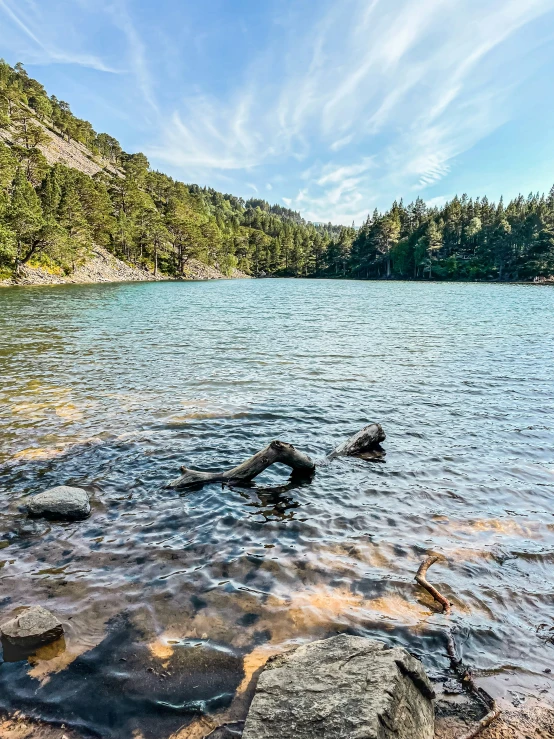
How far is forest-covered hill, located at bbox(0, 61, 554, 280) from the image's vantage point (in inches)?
2446

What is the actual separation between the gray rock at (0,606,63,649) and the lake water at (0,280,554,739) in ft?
0.47

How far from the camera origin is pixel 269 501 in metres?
7.92

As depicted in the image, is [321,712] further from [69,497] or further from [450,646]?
[69,497]

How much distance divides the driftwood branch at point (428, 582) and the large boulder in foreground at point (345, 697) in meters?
1.58

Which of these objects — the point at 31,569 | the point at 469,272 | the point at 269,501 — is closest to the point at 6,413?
the point at 31,569

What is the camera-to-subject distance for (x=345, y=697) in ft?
10.8

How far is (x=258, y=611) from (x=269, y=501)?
286 centimetres

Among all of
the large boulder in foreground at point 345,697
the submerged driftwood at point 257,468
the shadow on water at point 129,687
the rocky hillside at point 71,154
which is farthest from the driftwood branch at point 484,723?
the rocky hillside at point 71,154

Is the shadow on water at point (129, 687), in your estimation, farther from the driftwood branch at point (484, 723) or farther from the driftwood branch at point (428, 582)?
the driftwood branch at point (428, 582)

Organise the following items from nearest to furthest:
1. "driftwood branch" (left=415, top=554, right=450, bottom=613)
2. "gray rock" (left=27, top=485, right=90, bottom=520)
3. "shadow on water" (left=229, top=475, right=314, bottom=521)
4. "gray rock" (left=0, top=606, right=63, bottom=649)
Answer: "gray rock" (left=0, top=606, right=63, bottom=649) → "driftwood branch" (left=415, top=554, right=450, bottom=613) → "gray rock" (left=27, top=485, right=90, bottom=520) → "shadow on water" (left=229, top=475, right=314, bottom=521)

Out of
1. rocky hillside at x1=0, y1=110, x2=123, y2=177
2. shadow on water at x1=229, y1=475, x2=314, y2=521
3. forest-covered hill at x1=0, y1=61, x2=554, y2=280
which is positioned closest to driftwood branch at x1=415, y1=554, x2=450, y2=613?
shadow on water at x1=229, y1=475, x2=314, y2=521

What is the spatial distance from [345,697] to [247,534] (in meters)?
3.64

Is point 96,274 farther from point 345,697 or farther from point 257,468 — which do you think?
point 345,697

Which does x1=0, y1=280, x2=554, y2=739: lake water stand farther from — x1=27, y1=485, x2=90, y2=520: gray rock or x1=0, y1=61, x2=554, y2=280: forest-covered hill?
x1=0, y1=61, x2=554, y2=280: forest-covered hill
